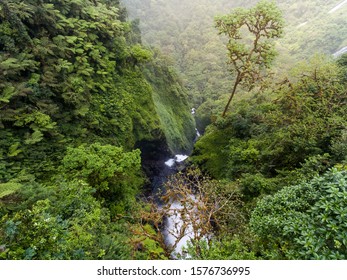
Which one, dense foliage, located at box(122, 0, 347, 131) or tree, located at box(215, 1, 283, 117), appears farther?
dense foliage, located at box(122, 0, 347, 131)

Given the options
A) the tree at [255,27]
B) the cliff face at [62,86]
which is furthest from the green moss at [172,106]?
the tree at [255,27]

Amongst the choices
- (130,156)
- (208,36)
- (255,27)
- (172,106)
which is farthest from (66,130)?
(208,36)

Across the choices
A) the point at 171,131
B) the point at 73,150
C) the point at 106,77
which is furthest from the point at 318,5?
the point at 73,150

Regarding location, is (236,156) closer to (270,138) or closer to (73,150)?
(270,138)

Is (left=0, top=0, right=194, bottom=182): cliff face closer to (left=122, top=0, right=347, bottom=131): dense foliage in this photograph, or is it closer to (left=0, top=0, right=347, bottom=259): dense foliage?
(left=0, top=0, right=347, bottom=259): dense foliage

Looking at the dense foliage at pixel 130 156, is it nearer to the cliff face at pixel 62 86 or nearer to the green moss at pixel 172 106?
the cliff face at pixel 62 86

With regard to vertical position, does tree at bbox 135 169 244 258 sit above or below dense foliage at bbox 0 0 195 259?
below

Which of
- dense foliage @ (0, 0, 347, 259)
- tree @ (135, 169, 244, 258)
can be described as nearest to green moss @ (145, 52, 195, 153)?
dense foliage @ (0, 0, 347, 259)

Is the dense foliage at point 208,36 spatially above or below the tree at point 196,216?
above

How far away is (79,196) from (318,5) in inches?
3341

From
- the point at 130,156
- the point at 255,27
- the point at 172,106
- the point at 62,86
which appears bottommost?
the point at 172,106

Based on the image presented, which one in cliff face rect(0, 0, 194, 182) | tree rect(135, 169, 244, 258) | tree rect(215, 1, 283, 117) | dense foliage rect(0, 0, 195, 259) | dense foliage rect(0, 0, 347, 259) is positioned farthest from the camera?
tree rect(215, 1, 283, 117)

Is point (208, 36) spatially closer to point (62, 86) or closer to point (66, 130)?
point (62, 86)

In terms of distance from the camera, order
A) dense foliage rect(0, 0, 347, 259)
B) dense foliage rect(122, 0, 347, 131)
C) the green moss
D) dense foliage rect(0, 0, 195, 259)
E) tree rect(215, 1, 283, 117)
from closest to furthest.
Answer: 1. dense foliage rect(0, 0, 347, 259)
2. dense foliage rect(0, 0, 195, 259)
3. tree rect(215, 1, 283, 117)
4. the green moss
5. dense foliage rect(122, 0, 347, 131)
